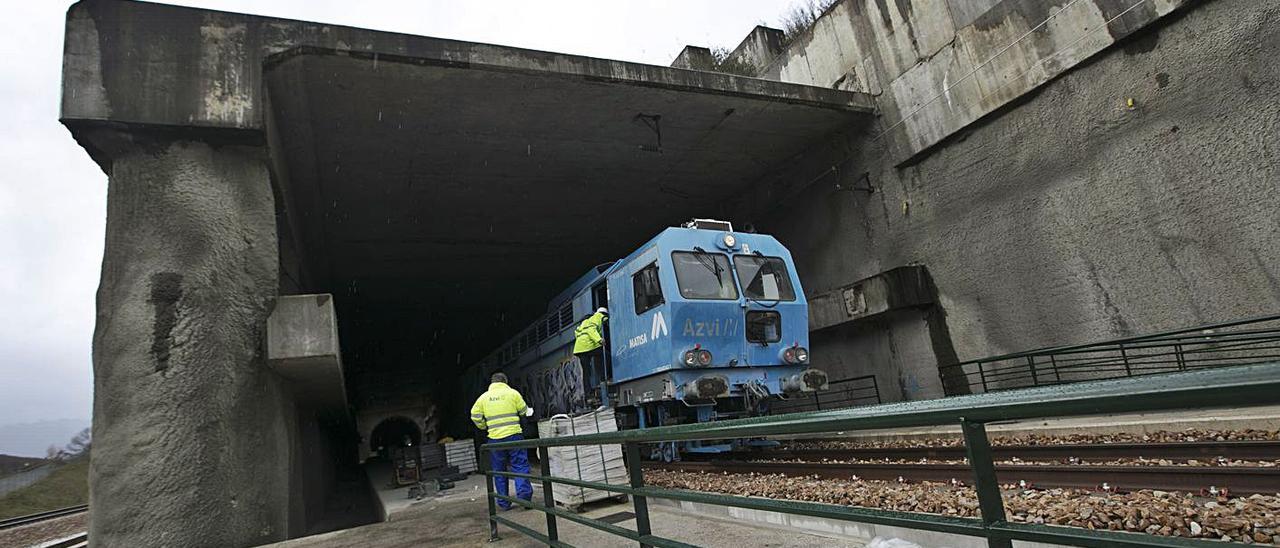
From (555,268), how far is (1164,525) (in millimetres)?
19109

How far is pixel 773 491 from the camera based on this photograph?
6.77 meters

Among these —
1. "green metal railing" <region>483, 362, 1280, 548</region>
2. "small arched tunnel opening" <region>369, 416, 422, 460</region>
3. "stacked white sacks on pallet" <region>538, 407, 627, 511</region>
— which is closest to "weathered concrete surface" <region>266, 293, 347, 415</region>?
"stacked white sacks on pallet" <region>538, 407, 627, 511</region>

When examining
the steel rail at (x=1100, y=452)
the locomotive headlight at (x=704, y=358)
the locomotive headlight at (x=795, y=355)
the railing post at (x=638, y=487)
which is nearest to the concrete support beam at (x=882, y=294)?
the locomotive headlight at (x=795, y=355)

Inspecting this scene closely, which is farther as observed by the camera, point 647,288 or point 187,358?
point 647,288

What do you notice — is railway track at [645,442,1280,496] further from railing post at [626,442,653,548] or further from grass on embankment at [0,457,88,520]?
grass on embankment at [0,457,88,520]

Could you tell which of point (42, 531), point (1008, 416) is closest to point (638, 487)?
point (1008, 416)

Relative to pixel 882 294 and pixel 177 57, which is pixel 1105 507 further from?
pixel 177 57

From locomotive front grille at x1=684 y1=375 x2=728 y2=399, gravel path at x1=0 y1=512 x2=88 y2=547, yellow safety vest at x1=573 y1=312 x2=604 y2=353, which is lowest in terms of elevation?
gravel path at x1=0 y1=512 x2=88 y2=547

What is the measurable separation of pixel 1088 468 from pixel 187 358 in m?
9.12

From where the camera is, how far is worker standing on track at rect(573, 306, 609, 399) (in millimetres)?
10578

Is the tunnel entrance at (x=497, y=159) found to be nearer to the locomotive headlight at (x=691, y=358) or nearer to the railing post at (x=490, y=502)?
the locomotive headlight at (x=691, y=358)

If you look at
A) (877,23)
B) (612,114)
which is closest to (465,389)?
(612,114)

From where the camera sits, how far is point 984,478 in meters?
1.62

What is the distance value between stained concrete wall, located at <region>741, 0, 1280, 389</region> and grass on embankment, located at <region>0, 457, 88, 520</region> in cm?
2975
